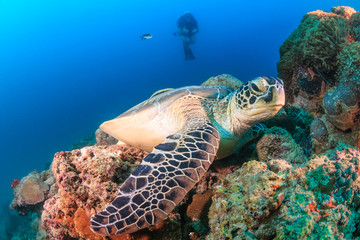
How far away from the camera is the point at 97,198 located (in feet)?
5.84

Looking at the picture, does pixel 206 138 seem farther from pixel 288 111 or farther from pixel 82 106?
pixel 82 106

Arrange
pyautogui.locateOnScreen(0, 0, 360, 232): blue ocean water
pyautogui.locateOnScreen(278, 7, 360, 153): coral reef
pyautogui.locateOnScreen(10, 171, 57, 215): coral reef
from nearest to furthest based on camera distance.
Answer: pyautogui.locateOnScreen(278, 7, 360, 153): coral reef → pyautogui.locateOnScreen(10, 171, 57, 215): coral reef → pyautogui.locateOnScreen(0, 0, 360, 232): blue ocean water

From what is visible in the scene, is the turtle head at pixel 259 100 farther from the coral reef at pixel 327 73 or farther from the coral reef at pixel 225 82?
the coral reef at pixel 225 82

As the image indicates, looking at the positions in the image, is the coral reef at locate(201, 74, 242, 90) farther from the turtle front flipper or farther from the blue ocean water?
the blue ocean water

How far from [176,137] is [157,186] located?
0.70 metres

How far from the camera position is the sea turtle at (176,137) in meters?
1.34

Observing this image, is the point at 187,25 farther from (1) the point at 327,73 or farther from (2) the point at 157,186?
(2) the point at 157,186

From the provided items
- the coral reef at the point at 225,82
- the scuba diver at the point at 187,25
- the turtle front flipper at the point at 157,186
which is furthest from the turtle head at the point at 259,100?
the scuba diver at the point at 187,25

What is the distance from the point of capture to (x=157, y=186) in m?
1.47

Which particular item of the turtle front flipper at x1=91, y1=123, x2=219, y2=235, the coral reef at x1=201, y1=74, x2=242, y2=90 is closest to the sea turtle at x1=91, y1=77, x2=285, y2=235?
the turtle front flipper at x1=91, y1=123, x2=219, y2=235

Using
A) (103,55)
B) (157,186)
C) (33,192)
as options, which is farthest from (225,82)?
(103,55)

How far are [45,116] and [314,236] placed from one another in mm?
73466

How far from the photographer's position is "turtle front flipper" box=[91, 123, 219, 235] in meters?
1.30

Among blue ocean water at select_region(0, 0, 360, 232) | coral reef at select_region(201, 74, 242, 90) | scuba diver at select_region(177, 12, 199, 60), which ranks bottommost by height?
Result: coral reef at select_region(201, 74, 242, 90)
